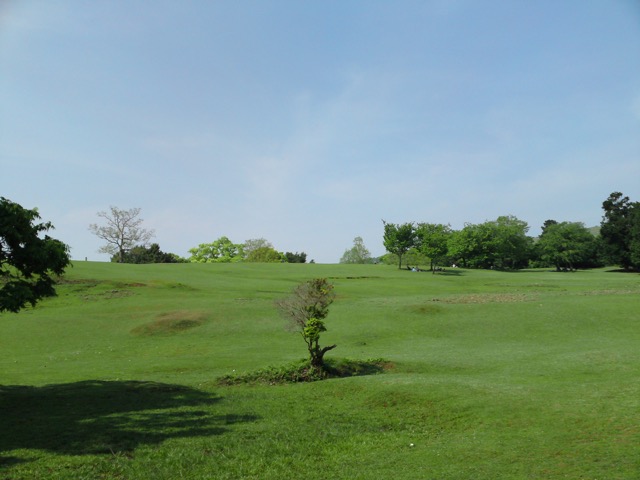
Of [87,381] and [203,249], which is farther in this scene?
[203,249]

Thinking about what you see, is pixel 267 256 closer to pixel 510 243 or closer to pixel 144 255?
pixel 144 255

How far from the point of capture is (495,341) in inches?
1244

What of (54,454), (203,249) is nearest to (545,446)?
(54,454)

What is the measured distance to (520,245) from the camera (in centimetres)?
13212

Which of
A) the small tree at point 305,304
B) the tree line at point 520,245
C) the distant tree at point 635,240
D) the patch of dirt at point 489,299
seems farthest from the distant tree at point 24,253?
the distant tree at point 635,240

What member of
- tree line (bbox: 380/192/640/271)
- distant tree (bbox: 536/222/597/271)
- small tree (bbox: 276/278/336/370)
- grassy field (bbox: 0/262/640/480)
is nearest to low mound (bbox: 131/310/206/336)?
grassy field (bbox: 0/262/640/480)

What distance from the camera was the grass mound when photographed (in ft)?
73.4

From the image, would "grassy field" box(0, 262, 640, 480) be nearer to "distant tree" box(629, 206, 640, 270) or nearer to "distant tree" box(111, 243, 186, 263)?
"distant tree" box(629, 206, 640, 270)

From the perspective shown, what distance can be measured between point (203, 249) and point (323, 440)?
544 feet

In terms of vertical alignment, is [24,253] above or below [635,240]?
below

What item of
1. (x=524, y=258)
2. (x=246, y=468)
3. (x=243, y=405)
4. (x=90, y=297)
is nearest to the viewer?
(x=246, y=468)

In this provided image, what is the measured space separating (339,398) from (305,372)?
15.7ft

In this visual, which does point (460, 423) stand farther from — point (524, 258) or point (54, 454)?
point (524, 258)

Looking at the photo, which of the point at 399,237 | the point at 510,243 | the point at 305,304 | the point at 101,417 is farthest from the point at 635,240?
the point at 101,417
